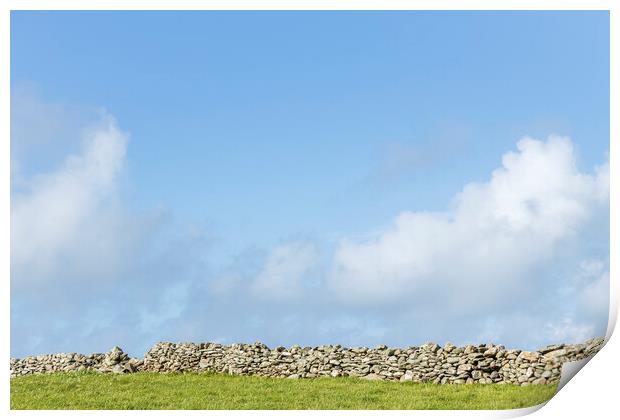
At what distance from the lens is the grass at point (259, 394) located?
1081 centimetres

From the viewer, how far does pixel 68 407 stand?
1102cm

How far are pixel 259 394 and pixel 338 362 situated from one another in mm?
1799

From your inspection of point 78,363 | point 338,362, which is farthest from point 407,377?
point 78,363

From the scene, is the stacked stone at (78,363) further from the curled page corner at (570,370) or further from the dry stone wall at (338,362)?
the curled page corner at (570,370)

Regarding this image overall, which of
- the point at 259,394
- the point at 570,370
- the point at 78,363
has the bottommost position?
the point at 570,370

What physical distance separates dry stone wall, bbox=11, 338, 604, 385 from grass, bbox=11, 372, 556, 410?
0.30 meters

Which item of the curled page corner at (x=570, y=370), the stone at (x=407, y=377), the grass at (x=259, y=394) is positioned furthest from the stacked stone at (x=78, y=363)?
the curled page corner at (x=570, y=370)

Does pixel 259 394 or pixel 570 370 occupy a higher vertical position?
pixel 259 394

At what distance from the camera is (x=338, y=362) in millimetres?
12719

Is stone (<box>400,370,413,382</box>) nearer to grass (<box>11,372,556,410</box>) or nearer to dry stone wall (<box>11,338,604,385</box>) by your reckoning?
dry stone wall (<box>11,338,604,385</box>)

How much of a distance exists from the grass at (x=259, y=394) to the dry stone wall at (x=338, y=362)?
1.00ft
